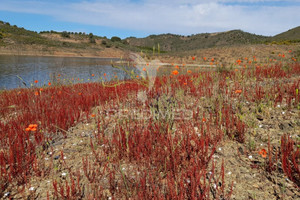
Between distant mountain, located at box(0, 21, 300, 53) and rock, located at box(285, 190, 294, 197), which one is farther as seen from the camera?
distant mountain, located at box(0, 21, 300, 53)

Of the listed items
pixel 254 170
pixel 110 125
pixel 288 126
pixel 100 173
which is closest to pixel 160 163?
pixel 100 173

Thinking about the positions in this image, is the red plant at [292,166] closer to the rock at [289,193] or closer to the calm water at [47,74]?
the rock at [289,193]

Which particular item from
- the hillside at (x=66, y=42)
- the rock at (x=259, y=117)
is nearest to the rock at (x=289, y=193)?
the rock at (x=259, y=117)

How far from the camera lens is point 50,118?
4.14m

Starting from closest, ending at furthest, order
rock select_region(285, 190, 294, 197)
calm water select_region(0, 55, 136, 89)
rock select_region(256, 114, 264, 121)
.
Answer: rock select_region(285, 190, 294, 197) → rock select_region(256, 114, 264, 121) → calm water select_region(0, 55, 136, 89)

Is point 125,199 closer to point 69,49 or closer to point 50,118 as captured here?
point 50,118

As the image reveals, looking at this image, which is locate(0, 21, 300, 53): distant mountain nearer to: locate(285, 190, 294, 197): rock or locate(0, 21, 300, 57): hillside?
locate(0, 21, 300, 57): hillside

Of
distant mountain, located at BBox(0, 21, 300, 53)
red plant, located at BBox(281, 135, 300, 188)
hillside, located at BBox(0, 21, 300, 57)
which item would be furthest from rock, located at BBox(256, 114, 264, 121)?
distant mountain, located at BBox(0, 21, 300, 53)

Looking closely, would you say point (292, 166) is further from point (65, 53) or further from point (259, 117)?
point (65, 53)

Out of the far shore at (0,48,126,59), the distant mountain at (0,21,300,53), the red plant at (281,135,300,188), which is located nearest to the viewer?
the red plant at (281,135,300,188)

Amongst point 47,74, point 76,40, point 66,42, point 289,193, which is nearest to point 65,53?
point 66,42

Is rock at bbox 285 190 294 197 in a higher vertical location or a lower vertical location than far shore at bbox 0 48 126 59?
lower

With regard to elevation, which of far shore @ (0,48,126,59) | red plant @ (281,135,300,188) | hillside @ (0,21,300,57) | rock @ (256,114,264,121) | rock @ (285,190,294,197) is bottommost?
rock @ (285,190,294,197)

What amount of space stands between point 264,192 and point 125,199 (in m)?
1.52
